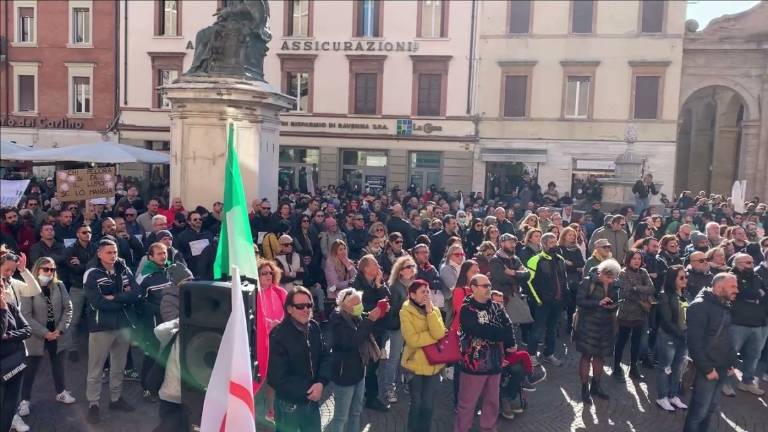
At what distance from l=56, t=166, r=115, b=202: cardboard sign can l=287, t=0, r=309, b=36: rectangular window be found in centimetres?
1836

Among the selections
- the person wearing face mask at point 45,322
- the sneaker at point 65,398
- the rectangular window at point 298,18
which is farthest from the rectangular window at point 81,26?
the sneaker at point 65,398

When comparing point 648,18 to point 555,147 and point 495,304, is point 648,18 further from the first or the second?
point 495,304

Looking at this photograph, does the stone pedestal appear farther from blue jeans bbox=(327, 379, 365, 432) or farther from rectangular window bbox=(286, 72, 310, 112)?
rectangular window bbox=(286, 72, 310, 112)

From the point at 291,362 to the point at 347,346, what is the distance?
58 centimetres

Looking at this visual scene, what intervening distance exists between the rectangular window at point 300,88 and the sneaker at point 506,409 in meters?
23.2

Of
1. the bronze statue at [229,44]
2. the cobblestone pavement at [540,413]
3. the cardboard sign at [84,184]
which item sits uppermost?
the bronze statue at [229,44]

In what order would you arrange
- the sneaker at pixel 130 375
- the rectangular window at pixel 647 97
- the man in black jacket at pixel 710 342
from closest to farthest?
the man in black jacket at pixel 710 342 < the sneaker at pixel 130 375 < the rectangular window at pixel 647 97

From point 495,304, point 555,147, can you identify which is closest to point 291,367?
point 495,304

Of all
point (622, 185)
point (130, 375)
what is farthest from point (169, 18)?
point (130, 375)

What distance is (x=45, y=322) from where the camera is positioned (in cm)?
647

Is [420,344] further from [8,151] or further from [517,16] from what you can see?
[517,16]

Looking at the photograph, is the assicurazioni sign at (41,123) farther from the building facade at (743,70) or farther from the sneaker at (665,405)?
the sneaker at (665,405)

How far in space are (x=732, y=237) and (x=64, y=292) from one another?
30.2 ft

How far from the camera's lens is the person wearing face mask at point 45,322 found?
6340 millimetres
